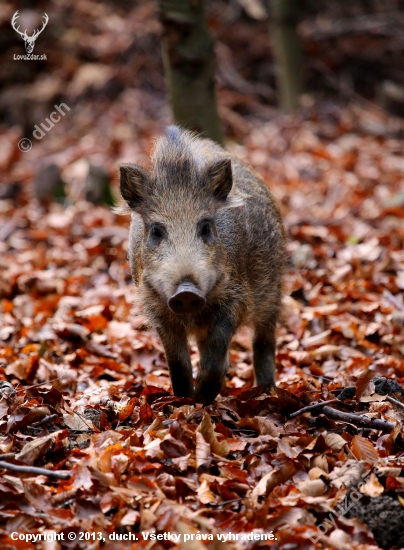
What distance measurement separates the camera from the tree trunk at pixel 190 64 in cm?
743

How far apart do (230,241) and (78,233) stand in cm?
472

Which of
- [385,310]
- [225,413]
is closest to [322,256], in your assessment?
[385,310]

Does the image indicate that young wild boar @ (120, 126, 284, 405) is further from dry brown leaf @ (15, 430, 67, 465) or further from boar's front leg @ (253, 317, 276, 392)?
dry brown leaf @ (15, 430, 67, 465)

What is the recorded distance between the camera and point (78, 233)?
9539 mm

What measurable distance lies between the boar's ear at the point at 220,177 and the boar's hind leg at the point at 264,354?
1.36 meters

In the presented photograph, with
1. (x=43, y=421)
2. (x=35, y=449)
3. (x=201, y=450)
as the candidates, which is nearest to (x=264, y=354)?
(x=201, y=450)

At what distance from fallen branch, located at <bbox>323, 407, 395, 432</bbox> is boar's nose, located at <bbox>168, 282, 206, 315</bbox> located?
1.06 metres

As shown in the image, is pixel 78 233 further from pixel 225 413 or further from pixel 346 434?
pixel 346 434

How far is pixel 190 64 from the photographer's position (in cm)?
761

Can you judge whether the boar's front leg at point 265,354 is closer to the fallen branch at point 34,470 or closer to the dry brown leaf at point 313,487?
the dry brown leaf at point 313,487

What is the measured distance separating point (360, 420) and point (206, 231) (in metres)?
1.46

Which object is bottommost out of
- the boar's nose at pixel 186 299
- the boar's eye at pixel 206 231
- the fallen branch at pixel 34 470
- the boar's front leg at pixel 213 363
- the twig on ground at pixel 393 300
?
the fallen branch at pixel 34 470

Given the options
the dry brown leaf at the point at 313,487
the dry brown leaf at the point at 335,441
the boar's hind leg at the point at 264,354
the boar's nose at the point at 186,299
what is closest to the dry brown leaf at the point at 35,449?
the boar's nose at the point at 186,299

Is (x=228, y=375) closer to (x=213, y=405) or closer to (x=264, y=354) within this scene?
(x=264, y=354)
